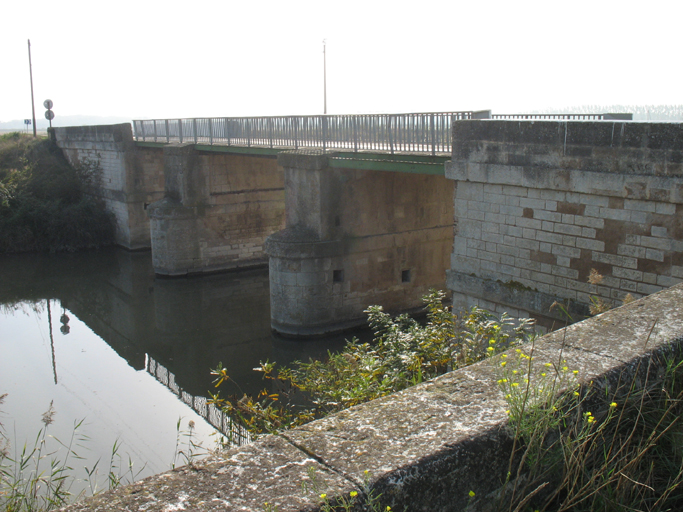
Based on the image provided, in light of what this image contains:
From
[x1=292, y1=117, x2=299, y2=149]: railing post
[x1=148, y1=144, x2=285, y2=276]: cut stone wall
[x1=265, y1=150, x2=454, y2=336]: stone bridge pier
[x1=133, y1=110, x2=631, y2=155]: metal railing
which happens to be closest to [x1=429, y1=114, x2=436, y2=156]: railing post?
[x1=133, y1=110, x2=631, y2=155]: metal railing

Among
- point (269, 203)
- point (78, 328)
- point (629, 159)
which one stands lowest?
point (78, 328)

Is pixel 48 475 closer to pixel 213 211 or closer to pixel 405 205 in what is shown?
pixel 405 205

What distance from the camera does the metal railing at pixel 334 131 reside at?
12133 millimetres

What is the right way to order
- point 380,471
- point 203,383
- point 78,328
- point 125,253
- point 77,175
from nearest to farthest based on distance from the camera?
point 380,471 → point 203,383 → point 78,328 → point 125,253 → point 77,175

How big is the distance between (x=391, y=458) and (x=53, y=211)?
27.1 metres

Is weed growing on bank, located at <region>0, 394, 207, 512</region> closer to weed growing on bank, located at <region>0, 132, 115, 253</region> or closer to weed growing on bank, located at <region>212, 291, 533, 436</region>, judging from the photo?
weed growing on bank, located at <region>212, 291, 533, 436</region>

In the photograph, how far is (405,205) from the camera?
52.0 feet

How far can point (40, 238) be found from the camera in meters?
26.2

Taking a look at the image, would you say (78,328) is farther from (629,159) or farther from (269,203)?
(629,159)

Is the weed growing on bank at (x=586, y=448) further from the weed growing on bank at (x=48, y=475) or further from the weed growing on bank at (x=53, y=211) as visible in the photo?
the weed growing on bank at (x=53, y=211)

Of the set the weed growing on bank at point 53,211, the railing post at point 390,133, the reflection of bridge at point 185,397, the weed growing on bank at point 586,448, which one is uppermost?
the railing post at point 390,133

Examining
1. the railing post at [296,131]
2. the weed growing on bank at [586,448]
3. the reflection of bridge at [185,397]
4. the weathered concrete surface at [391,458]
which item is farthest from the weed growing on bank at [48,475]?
the railing post at [296,131]

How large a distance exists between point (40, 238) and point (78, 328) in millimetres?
10719

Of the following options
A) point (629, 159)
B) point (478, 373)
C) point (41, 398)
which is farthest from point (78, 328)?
point (478, 373)
